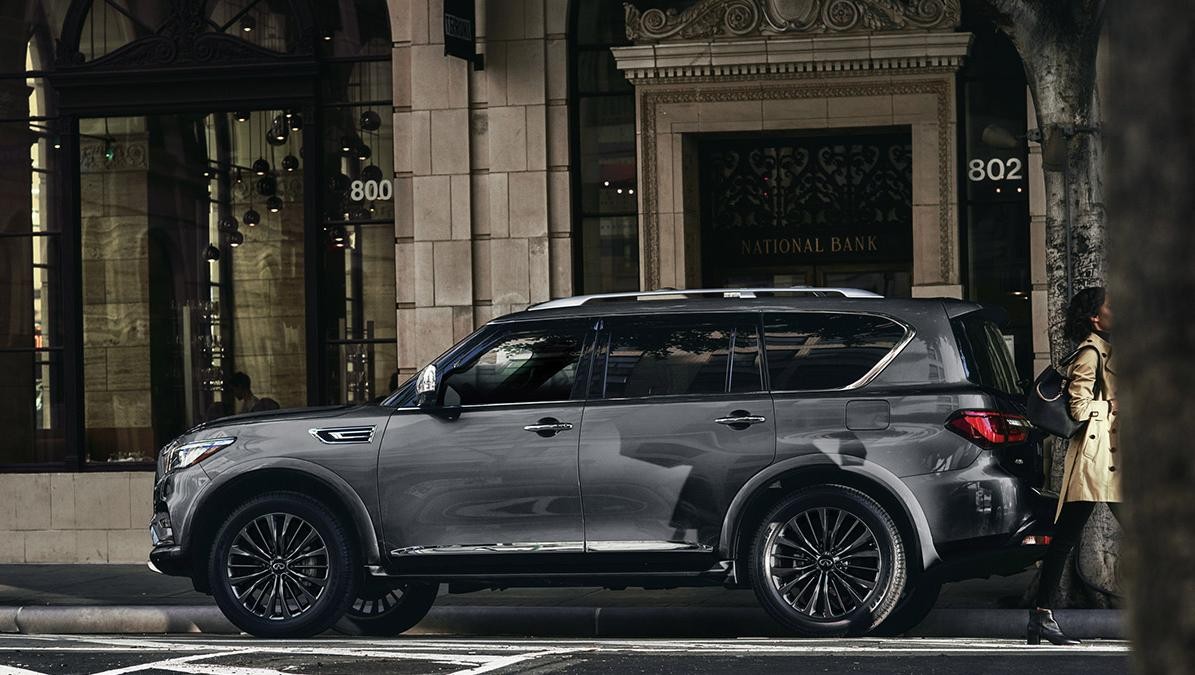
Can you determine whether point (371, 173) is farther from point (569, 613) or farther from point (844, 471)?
point (844, 471)

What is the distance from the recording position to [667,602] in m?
10.5

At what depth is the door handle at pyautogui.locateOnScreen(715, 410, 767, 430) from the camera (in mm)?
8852

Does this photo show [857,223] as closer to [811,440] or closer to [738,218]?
[738,218]

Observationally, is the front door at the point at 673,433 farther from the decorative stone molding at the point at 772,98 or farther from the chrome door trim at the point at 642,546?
the decorative stone molding at the point at 772,98

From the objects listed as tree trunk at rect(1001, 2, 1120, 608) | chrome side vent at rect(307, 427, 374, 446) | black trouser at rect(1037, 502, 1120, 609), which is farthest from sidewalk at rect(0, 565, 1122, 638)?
chrome side vent at rect(307, 427, 374, 446)

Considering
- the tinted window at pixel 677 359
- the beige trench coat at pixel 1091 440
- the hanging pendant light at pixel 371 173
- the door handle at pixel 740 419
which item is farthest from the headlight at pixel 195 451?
the hanging pendant light at pixel 371 173

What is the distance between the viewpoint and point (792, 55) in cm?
1404

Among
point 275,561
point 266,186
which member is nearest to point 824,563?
point 275,561

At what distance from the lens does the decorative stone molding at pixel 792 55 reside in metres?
13.8

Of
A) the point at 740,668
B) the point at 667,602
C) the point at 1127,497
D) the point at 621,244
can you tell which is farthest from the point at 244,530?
the point at 1127,497

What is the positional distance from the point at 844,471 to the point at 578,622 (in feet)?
6.40

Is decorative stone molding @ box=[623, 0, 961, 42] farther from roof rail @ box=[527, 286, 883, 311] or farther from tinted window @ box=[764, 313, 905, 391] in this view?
tinted window @ box=[764, 313, 905, 391]

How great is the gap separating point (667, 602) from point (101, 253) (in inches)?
283

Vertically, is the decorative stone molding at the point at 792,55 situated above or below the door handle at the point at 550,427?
above
